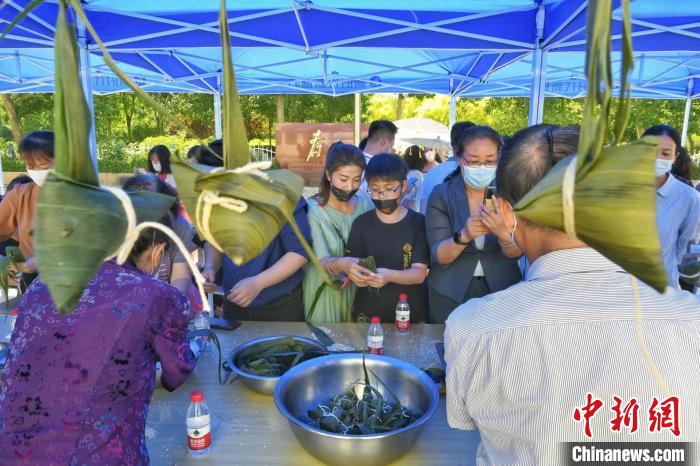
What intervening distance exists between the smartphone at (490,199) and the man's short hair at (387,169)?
1.63ft

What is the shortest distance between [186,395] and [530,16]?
4273mm

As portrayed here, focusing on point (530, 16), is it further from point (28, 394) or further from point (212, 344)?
point (28, 394)

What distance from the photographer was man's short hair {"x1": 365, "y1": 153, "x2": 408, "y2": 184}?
2.47m

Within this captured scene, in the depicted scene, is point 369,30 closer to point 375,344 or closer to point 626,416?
point 375,344

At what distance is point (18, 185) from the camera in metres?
2.87

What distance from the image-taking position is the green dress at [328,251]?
263 centimetres

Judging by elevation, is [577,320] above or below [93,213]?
below

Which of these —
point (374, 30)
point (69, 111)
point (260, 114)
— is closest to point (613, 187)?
point (69, 111)

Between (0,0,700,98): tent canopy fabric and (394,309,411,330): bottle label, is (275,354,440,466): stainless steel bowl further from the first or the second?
(0,0,700,98): tent canopy fabric

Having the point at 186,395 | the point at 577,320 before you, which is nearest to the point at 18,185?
the point at 186,395

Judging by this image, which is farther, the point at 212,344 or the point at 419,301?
the point at 419,301

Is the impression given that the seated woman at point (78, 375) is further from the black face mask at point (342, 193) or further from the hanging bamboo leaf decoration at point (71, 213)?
the black face mask at point (342, 193)

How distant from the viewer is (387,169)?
97.4 inches

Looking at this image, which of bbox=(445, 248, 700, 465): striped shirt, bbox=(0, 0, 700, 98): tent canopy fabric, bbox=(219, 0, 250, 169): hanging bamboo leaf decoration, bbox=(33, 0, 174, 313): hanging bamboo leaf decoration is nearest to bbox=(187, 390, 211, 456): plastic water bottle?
bbox=(445, 248, 700, 465): striped shirt
